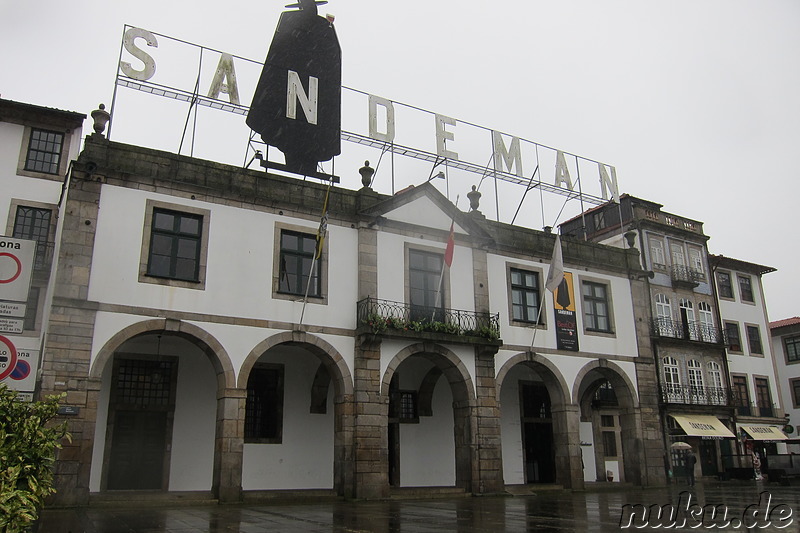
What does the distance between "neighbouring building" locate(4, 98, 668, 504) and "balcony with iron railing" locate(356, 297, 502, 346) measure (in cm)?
7

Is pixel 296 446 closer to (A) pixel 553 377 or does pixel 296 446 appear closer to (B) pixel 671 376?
(A) pixel 553 377

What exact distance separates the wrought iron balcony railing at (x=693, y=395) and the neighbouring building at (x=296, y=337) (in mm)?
5944

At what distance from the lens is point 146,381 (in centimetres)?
1827

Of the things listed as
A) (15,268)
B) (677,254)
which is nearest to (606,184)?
(677,254)

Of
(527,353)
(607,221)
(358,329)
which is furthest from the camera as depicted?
(607,221)

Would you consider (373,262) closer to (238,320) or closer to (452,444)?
(238,320)

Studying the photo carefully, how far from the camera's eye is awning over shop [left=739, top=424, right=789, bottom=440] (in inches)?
1270

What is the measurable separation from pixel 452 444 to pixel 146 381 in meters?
10.3

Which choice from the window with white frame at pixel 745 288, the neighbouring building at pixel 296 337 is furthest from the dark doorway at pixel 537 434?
the window with white frame at pixel 745 288

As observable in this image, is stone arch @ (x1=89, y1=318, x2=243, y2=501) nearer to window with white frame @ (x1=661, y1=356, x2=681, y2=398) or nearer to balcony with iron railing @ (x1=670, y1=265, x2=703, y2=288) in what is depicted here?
window with white frame @ (x1=661, y1=356, x2=681, y2=398)

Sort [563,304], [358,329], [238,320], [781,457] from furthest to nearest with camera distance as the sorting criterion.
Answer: [781,457], [563,304], [358,329], [238,320]

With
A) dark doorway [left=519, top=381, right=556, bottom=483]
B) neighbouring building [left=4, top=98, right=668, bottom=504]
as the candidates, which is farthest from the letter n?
dark doorway [left=519, top=381, right=556, bottom=483]

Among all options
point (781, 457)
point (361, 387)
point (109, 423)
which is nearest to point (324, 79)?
point (361, 387)

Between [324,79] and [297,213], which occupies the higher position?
[324,79]
